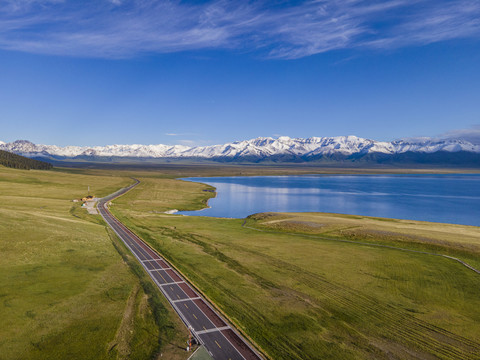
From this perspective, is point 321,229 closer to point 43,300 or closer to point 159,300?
point 159,300

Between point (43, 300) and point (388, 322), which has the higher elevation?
point (43, 300)

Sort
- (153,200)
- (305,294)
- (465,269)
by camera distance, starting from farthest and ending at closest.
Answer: (153,200)
(465,269)
(305,294)

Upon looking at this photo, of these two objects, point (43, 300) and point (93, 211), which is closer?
point (43, 300)

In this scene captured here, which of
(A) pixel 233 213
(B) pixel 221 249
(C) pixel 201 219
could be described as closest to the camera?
(B) pixel 221 249

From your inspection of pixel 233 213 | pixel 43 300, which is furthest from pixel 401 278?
pixel 233 213

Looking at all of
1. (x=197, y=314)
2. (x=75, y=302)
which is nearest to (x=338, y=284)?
(x=197, y=314)

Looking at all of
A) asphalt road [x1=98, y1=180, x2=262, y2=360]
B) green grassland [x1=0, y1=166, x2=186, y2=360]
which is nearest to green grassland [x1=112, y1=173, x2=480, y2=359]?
asphalt road [x1=98, y1=180, x2=262, y2=360]

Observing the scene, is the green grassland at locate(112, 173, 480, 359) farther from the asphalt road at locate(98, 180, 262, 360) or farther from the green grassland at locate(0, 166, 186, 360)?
the green grassland at locate(0, 166, 186, 360)

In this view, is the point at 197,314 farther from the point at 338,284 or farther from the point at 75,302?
the point at 338,284
